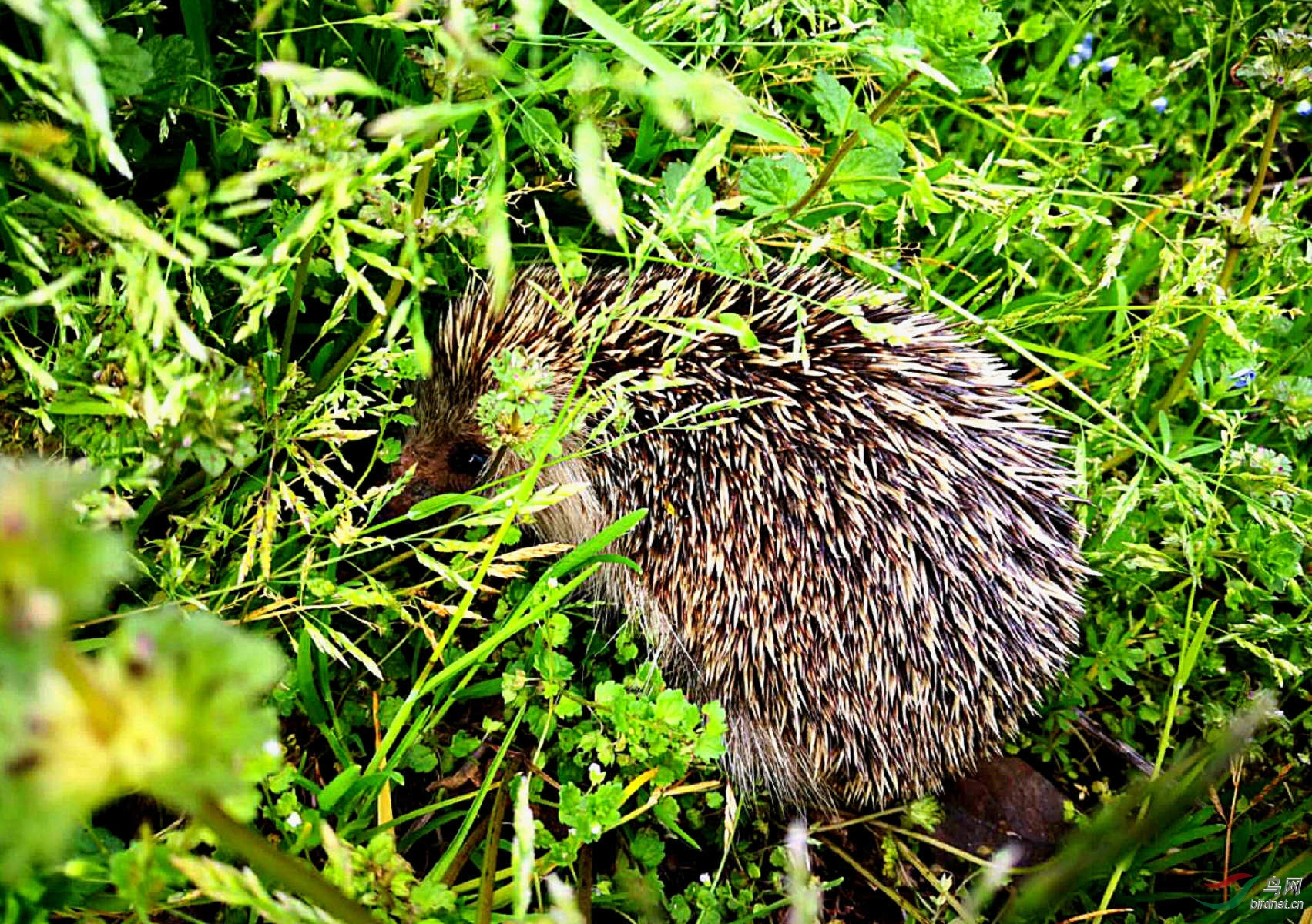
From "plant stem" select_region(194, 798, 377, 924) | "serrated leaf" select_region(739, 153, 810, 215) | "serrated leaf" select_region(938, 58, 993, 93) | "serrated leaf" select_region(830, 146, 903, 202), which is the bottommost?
"plant stem" select_region(194, 798, 377, 924)

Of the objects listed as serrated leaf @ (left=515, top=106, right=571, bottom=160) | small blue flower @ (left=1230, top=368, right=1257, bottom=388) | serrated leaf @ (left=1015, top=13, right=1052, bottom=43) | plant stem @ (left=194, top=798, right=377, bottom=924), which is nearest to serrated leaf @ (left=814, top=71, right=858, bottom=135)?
serrated leaf @ (left=515, top=106, right=571, bottom=160)

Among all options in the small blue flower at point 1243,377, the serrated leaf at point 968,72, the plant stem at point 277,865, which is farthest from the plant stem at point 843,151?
the plant stem at point 277,865

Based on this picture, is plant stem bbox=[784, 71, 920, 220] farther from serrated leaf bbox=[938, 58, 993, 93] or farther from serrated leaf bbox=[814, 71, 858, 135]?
serrated leaf bbox=[938, 58, 993, 93]

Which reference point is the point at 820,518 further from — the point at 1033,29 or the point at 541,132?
the point at 1033,29

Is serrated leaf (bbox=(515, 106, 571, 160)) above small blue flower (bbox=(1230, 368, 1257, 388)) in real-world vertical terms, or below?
above

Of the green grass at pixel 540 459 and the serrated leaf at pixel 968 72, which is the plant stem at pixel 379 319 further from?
the serrated leaf at pixel 968 72

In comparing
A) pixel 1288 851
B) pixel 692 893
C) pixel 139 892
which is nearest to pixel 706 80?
pixel 139 892
